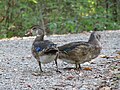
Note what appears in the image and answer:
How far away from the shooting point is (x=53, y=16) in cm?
2381

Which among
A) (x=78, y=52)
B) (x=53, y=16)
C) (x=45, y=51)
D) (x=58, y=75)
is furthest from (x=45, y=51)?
(x=53, y=16)

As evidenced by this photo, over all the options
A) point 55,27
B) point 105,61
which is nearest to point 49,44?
point 105,61

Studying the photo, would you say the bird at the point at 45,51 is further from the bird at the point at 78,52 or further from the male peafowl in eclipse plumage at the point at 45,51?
the bird at the point at 78,52

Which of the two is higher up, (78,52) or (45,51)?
(45,51)

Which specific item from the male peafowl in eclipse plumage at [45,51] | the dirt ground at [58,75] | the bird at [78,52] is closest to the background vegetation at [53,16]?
the dirt ground at [58,75]

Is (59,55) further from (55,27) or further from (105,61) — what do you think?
(55,27)

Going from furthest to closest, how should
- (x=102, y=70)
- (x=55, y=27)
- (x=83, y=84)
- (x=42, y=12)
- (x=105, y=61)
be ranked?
(x=42, y=12) → (x=55, y=27) → (x=105, y=61) → (x=102, y=70) → (x=83, y=84)

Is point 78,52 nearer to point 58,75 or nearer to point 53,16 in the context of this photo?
point 58,75

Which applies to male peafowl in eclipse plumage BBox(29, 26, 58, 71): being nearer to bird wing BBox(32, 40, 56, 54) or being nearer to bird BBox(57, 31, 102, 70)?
bird wing BBox(32, 40, 56, 54)

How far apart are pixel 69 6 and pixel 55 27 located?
9.04 feet

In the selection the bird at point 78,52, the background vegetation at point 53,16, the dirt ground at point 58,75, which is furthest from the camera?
the background vegetation at point 53,16

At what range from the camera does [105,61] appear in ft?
33.6

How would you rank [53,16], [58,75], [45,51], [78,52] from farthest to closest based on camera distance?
[53,16] → [78,52] → [58,75] → [45,51]

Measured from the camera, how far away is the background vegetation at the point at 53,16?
22.2 metres
